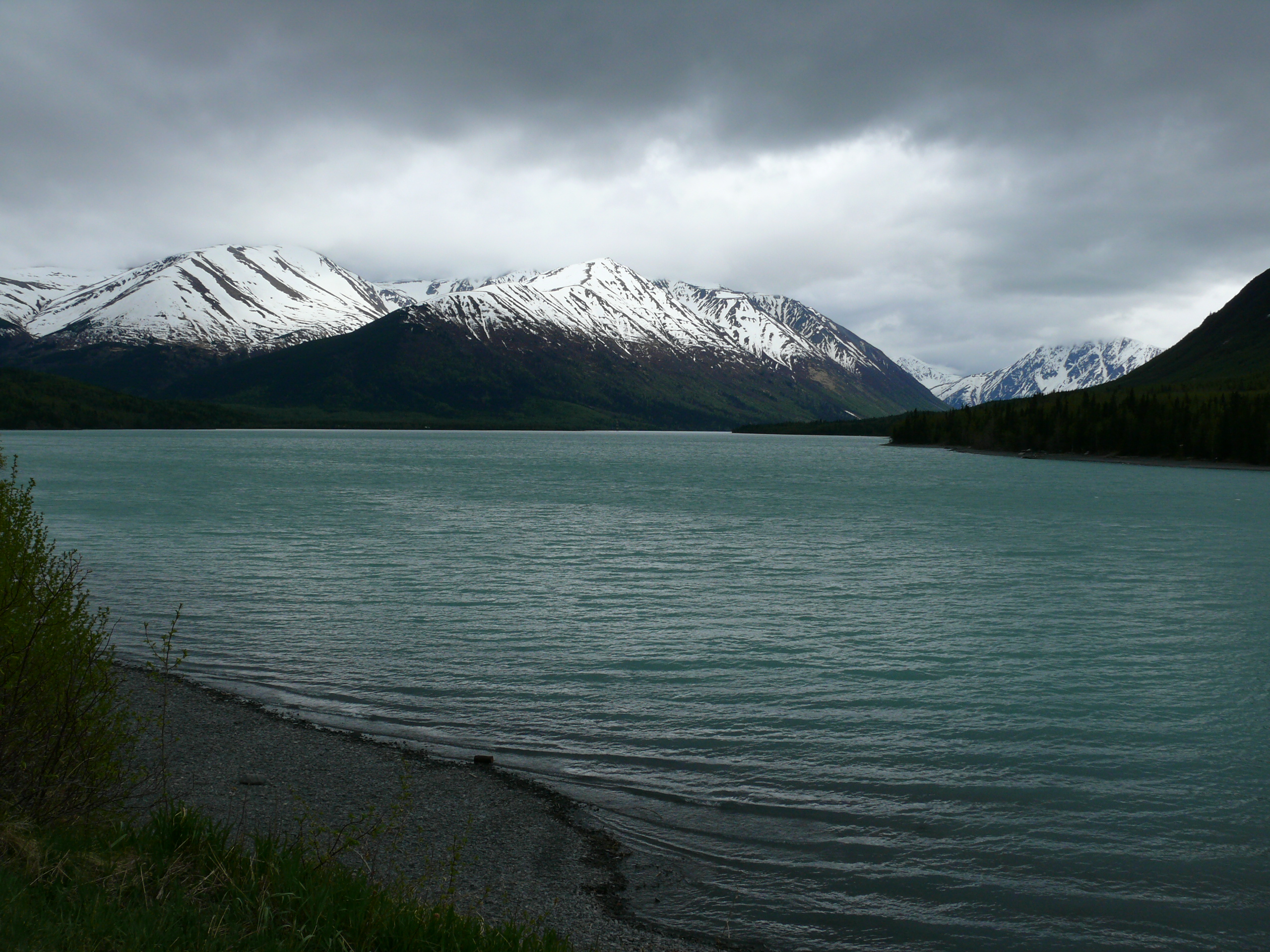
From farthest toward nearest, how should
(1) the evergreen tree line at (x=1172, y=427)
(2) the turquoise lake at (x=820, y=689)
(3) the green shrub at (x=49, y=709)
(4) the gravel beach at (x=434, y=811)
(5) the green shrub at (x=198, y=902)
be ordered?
(1) the evergreen tree line at (x=1172, y=427)
(2) the turquoise lake at (x=820, y=689)
(4) the gravel beach at (x=434, y=811)
(3) the green shrub at (x=49, y=709)
(5) the green shrub at (x=198, y=902)

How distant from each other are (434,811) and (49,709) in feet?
20.9

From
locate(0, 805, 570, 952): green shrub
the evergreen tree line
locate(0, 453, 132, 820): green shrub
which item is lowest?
A: locate(0, 805, 570, 952): green shrub

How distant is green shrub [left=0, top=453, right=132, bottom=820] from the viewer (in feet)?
36.5

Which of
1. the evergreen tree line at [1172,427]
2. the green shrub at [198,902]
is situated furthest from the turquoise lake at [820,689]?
the evergreen tree line at [1172,427]

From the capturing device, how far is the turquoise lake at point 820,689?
13609 millimetres

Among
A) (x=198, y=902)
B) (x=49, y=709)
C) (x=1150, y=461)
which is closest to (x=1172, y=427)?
(x=1150, y=461)

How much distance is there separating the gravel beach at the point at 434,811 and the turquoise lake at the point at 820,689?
76 cm

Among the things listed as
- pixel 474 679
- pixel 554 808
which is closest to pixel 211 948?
pixel 554 808

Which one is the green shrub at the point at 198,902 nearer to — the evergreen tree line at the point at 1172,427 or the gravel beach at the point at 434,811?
the gravel beach at the point at 434,811

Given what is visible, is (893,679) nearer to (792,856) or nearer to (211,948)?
(792,856)

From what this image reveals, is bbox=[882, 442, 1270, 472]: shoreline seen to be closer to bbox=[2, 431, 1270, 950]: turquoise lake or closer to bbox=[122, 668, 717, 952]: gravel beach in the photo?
bbox=[2, 431, 1270, 950]: turquoise lake

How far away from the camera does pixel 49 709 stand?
39.2 ft

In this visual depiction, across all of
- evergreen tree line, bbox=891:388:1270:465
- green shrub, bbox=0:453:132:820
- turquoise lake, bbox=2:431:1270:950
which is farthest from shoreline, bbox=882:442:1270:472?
green shrub, bbox=0:453:132:820

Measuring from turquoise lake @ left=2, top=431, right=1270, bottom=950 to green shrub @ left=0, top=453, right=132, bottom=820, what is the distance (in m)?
7.76
